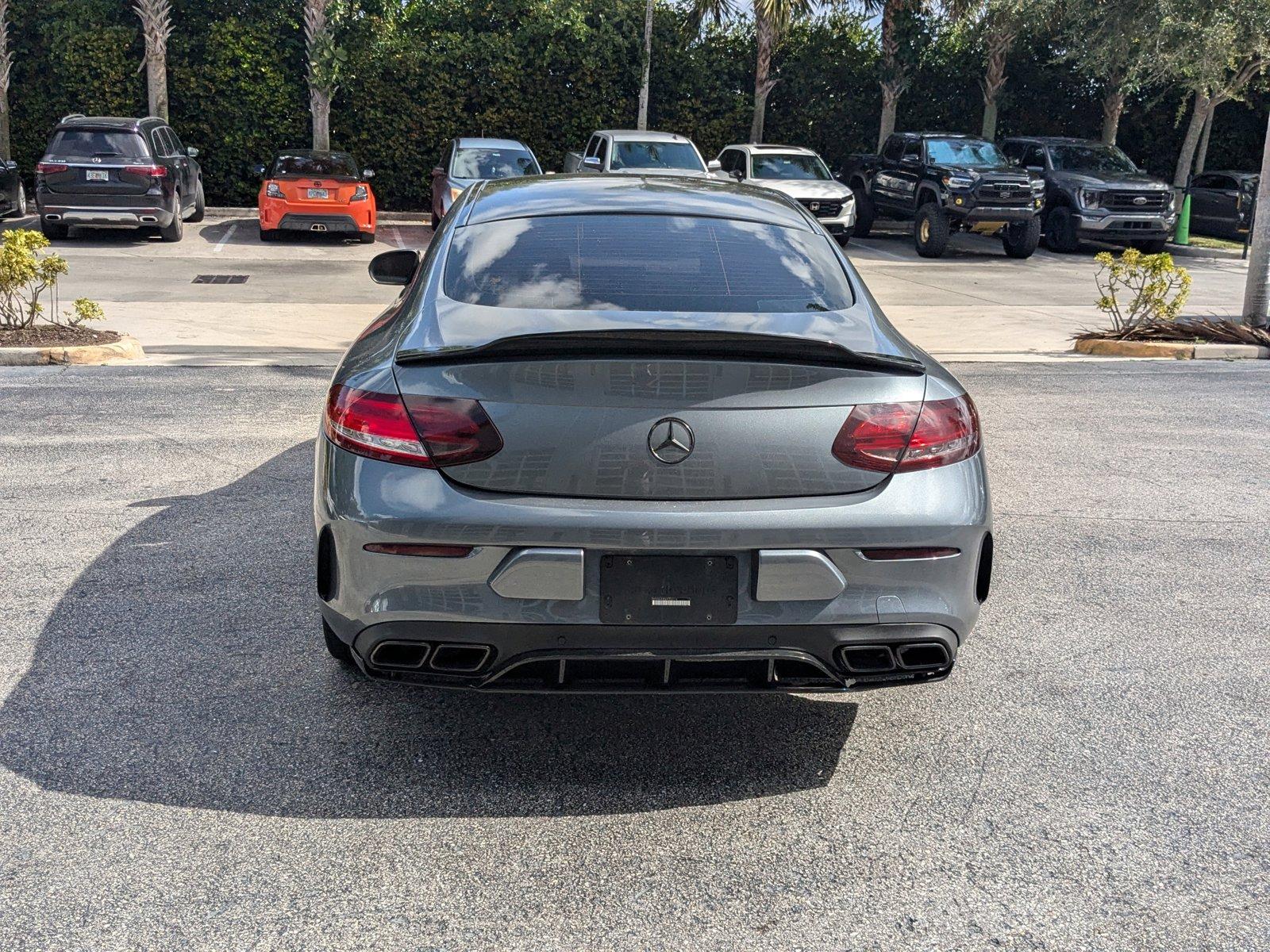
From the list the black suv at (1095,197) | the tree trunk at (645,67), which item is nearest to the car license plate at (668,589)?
the black suv at (1095,197)

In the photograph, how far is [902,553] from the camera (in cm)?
362

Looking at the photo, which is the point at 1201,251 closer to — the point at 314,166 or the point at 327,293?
the point at 314,166

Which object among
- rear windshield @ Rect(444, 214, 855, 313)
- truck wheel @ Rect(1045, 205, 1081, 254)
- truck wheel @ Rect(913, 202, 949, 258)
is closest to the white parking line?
truck wheel @ Rect(913, 202, 949, 258)

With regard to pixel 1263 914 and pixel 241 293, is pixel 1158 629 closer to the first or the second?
pixel 1263 914

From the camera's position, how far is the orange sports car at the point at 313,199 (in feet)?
70.1

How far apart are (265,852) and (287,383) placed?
23.4ft

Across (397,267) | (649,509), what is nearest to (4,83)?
(397,267)

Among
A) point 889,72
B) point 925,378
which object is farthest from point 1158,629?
point 889,72

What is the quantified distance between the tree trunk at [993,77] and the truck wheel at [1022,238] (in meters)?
5.86

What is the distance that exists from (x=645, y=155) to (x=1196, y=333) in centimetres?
1066

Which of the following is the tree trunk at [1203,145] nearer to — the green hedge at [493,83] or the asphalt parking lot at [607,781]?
the green hedge at [493,83]

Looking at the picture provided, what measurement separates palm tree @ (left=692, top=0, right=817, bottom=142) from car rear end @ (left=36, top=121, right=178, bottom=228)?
13505 millimetres

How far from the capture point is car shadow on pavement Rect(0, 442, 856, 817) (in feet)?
12.4

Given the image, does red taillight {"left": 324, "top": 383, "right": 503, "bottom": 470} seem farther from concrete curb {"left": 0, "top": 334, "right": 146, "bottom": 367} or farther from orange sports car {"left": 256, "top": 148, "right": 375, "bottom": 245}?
orange sports car {"left": 256, "top": 148, "right": 375, "bottom": 245}
